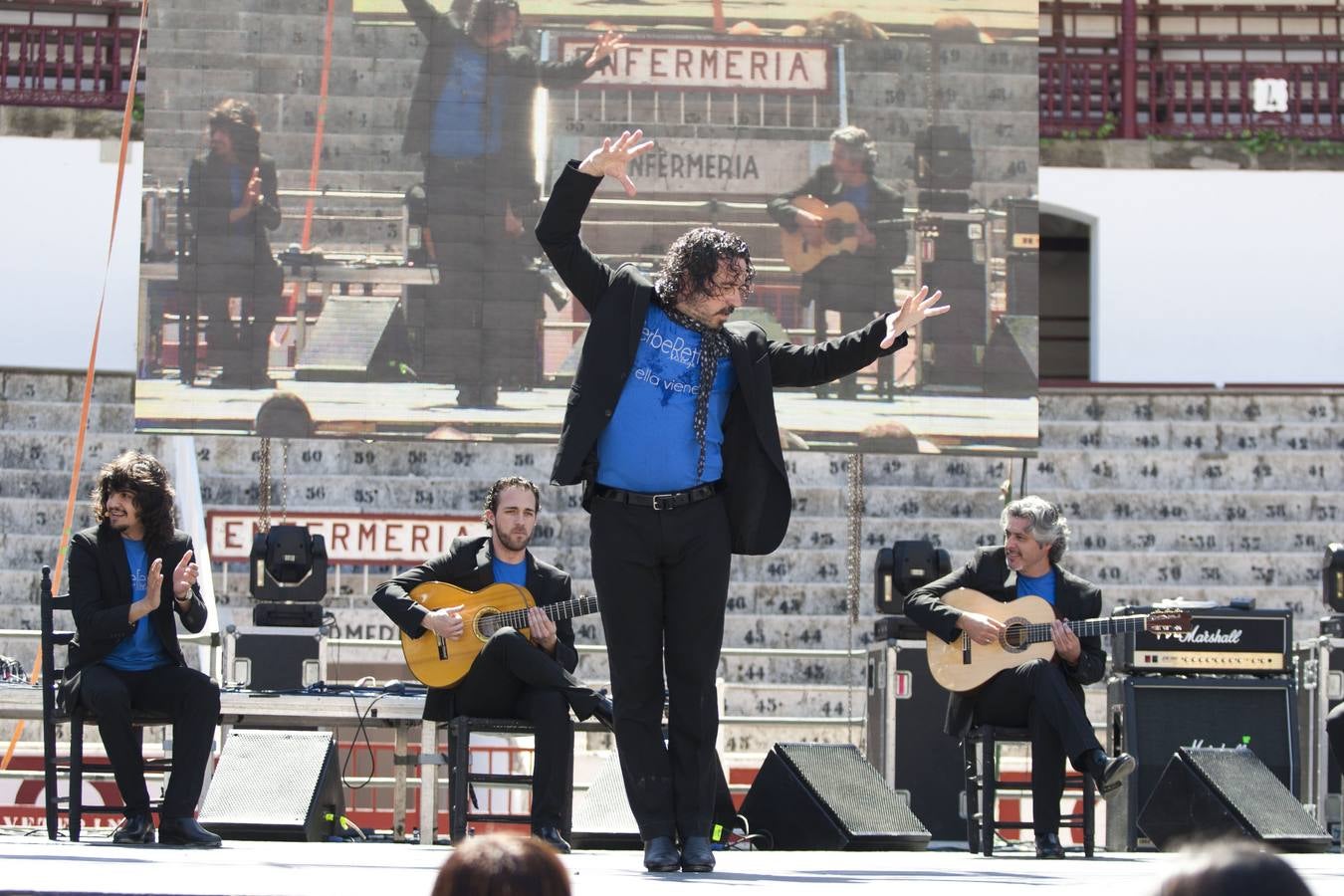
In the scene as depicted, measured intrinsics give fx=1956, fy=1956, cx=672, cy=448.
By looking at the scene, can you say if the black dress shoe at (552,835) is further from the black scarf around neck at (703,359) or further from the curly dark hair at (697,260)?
the curly dark hair at (697,260)

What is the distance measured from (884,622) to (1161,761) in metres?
1.19

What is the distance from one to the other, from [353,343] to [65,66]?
249 inches

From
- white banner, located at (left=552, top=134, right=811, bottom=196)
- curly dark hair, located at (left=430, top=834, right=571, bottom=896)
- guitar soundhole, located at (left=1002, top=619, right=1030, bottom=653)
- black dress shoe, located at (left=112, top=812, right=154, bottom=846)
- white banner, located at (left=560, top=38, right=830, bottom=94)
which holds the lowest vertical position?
black dress shoe, located at (left=112, top=812, right=154, bottom=846)

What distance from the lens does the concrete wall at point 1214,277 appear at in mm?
13711

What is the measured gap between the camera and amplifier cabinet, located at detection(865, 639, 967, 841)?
6941 millimetres

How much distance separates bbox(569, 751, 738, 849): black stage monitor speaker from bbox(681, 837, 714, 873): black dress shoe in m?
1.57

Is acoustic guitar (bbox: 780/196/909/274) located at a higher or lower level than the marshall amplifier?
higher

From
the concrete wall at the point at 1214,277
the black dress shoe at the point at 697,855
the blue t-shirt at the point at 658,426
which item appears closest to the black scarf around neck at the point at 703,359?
the blue t-shirt at the point at 658,426

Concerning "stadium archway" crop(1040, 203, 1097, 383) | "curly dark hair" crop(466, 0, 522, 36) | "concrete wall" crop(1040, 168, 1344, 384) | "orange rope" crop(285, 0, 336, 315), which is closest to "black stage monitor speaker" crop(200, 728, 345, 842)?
"orange rope" crop(285, 0, 336, 315)

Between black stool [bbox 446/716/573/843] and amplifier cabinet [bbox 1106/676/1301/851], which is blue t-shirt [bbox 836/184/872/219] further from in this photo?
black stool [bbox 446/716/573/843]

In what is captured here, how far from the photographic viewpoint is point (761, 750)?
32.8 ft

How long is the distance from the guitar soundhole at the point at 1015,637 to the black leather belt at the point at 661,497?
206 centimetres

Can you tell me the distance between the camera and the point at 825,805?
5391 millimetres

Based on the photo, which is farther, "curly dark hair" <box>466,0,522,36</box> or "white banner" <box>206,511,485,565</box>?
"white banner" <box>206,511,485,565</box>
